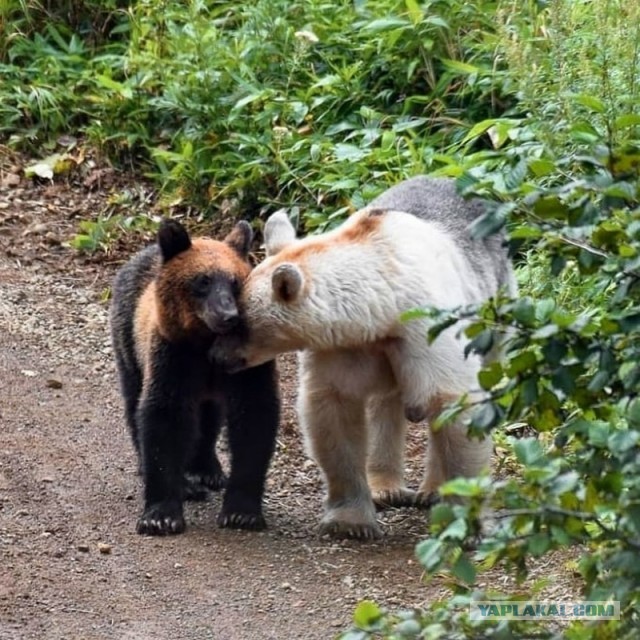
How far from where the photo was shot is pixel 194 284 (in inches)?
258

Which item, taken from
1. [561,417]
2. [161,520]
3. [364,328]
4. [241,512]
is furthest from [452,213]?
[561,417]

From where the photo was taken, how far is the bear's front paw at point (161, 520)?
664 cm

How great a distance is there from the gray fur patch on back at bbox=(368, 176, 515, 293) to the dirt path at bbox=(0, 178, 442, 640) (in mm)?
1203

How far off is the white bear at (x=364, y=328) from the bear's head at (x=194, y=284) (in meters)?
0.11

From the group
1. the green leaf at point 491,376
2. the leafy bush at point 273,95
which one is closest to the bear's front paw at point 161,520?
the leafy bush at point 273,95

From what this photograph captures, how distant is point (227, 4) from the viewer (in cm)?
1157

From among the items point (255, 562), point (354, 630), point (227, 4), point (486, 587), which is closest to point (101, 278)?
point (227, 4)

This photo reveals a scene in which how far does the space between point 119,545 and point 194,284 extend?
3.73 ft

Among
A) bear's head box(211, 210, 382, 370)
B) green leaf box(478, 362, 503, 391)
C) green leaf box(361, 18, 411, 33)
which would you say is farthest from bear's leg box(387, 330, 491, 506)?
green leaf box(361, 18, 411, 33)

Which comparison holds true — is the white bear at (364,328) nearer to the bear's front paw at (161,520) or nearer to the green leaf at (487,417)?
the bear's front paw at (161,520)

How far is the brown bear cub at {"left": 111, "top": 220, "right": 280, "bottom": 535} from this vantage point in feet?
21.7

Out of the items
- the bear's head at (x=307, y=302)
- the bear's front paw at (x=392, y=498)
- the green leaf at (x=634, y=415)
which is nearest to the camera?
the green leaf at (x=634, y=415)

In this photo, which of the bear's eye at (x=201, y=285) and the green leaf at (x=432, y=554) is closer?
Result: the green leaf at (x=432, y=554)

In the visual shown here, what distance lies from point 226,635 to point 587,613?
5.84 feet
